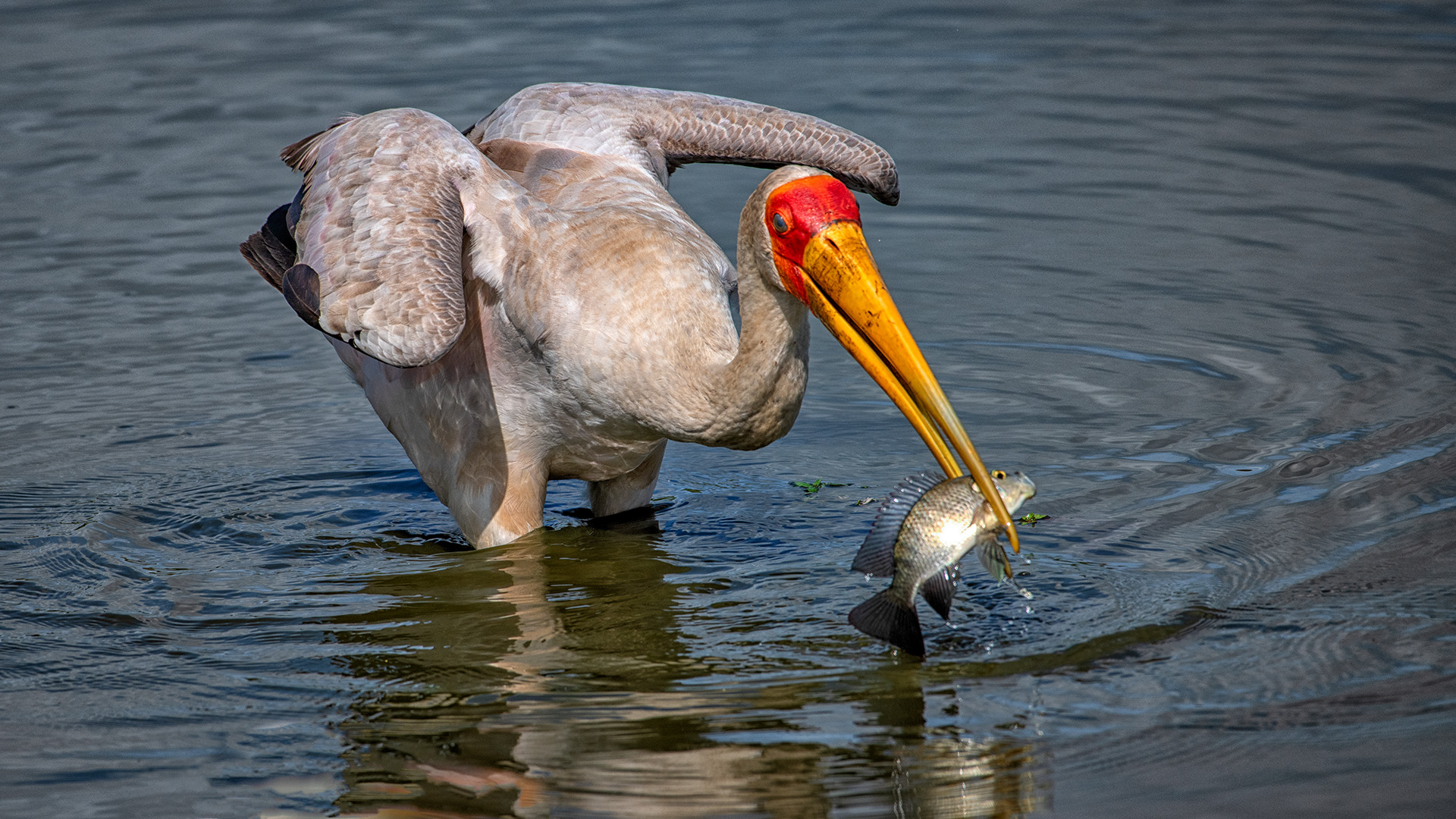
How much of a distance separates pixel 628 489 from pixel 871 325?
7.97 ft

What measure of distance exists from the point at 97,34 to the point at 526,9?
4.47m

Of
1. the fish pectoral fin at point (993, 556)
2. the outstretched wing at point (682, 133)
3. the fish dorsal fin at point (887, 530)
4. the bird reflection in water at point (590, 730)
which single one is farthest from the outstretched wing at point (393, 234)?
the fish pectoral fin at point (993, 556)

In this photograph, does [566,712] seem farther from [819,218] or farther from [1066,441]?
[1066,441]

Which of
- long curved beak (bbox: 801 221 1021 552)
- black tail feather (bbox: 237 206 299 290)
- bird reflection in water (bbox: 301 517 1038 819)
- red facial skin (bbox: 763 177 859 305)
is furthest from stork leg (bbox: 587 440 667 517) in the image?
long curved beak (bbox: 801 221 1021 552)

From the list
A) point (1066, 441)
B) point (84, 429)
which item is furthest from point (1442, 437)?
point (84, 429)

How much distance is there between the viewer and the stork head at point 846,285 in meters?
5.16

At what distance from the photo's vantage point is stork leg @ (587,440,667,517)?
7301 millimetres

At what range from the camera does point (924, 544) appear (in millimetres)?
4828

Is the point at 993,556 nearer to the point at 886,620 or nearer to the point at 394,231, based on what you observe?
the point at 886,620

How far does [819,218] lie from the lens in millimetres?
5328

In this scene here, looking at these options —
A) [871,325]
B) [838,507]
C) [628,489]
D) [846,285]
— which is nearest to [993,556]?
[871,325]

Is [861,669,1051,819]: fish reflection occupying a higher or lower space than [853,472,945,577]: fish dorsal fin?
lower

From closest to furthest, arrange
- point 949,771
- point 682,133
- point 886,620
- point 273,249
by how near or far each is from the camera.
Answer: point 949,771 < point 886,620 < point 273,249 < point 682,133

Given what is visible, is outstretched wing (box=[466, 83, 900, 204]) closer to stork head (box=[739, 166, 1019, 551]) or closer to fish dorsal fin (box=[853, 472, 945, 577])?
stork head (box=[739, 166, 1019, 551])
